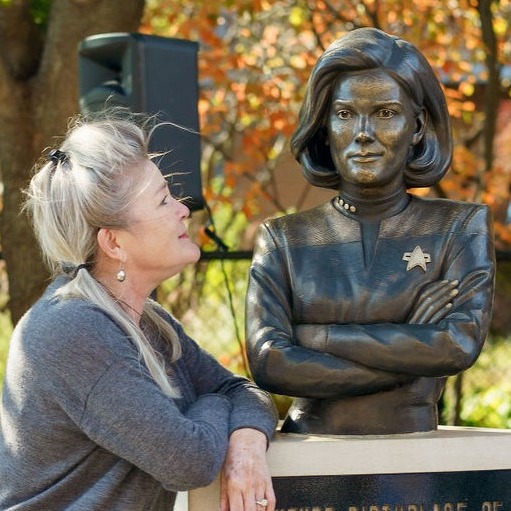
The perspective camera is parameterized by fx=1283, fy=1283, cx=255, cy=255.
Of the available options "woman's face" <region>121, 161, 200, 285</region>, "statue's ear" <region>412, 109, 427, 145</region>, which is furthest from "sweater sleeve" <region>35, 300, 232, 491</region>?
"statue's ear" <region>412, 109, 427, 145</region>

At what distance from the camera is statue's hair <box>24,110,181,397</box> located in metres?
3.02

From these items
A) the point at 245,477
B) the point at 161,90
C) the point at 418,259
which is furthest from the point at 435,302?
the point at 161,90

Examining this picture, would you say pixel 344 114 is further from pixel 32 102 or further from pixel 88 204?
pixel 32 102

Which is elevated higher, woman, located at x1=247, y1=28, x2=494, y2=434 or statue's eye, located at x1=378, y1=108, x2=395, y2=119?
Result: statue's eye, located at x1=378, y1=108, x2=395, y2=119

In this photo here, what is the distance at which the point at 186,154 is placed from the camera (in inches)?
208

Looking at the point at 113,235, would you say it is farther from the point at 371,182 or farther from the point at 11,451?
the point at 371,182

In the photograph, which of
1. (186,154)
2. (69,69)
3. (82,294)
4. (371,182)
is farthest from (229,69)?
(82,294)

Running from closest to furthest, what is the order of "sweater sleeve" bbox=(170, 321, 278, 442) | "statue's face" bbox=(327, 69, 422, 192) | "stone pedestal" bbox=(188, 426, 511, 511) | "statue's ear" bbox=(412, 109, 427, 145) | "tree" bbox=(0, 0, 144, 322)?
"sweater sleeve" bbox=(170, 321, 278, 442), "stone pedestal" bbox=(188, 426, 511, 511), "statue's face" bbox=(327, 69, 422, 192), "statue's ear" bbox=(412, 109, 427, 145), "tree" bbox=(0, 0, 144, 322)

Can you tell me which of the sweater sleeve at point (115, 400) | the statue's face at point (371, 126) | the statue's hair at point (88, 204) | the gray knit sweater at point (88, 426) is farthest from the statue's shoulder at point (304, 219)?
the sweater sleeve at point (115, 400)

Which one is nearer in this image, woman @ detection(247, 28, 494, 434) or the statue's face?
woman @ detection(247, 28, 494, 434)

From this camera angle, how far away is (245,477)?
3047 mm

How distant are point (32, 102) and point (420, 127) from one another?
297 cm

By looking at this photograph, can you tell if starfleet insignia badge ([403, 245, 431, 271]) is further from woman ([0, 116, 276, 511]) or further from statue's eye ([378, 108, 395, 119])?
woman ([0, 116, 276, 511])

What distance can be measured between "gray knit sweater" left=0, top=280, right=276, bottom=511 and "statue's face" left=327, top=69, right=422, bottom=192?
2.85ft
